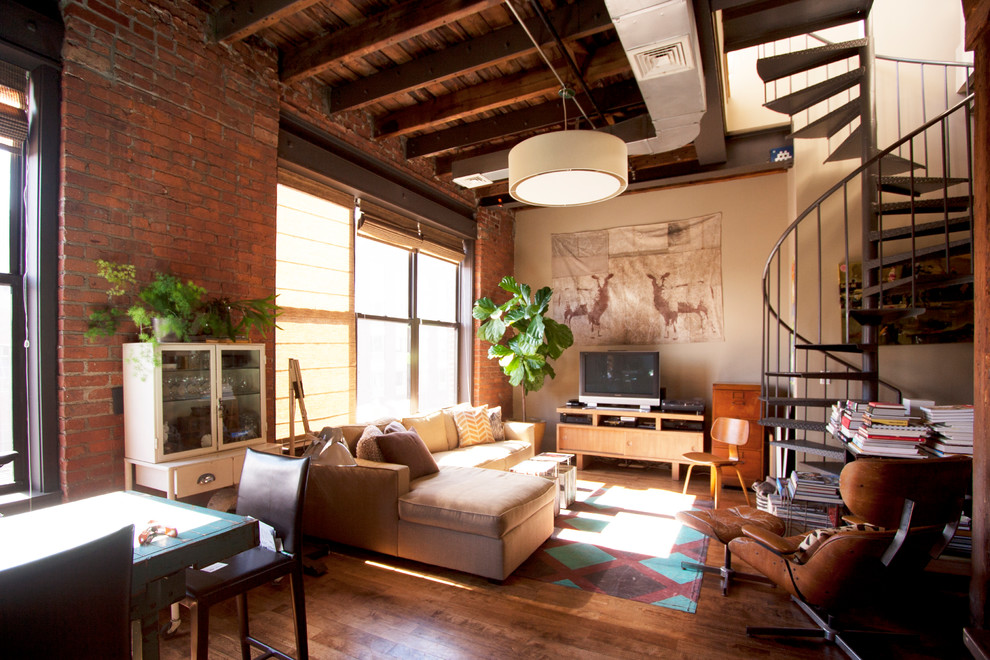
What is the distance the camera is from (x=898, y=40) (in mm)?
4605

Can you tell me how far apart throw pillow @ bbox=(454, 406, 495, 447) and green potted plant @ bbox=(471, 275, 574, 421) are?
57 cm

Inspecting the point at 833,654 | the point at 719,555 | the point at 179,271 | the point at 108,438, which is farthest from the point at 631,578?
the point at 179,271

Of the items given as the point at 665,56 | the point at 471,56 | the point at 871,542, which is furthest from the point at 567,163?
the point at 871,542

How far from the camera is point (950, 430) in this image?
287 cm

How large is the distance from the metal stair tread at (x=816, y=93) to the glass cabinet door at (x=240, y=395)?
4.14 m

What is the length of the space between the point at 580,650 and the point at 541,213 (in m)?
5.53

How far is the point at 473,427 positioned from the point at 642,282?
2755mm

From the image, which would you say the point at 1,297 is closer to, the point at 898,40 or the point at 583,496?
the point at 583,496

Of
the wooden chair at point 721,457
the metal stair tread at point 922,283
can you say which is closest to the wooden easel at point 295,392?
the wooden chair at point 721,457

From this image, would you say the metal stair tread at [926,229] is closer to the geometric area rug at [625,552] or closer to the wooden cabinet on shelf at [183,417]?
the geometric area rug at [625,552]

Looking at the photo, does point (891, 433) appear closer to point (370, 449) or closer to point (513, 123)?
point (370, 449)

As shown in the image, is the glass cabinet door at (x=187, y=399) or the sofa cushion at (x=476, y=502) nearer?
the glass cabinet door at (x=187, y=399)

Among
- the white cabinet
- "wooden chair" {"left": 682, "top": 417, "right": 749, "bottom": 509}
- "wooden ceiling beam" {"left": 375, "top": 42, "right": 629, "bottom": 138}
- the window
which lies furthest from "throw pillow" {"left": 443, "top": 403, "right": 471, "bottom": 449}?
"wooden ceiling beam" {"left": 375, "top": 42, "right": 629, "bottom": 138}

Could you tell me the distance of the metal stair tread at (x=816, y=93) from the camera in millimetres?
3842
